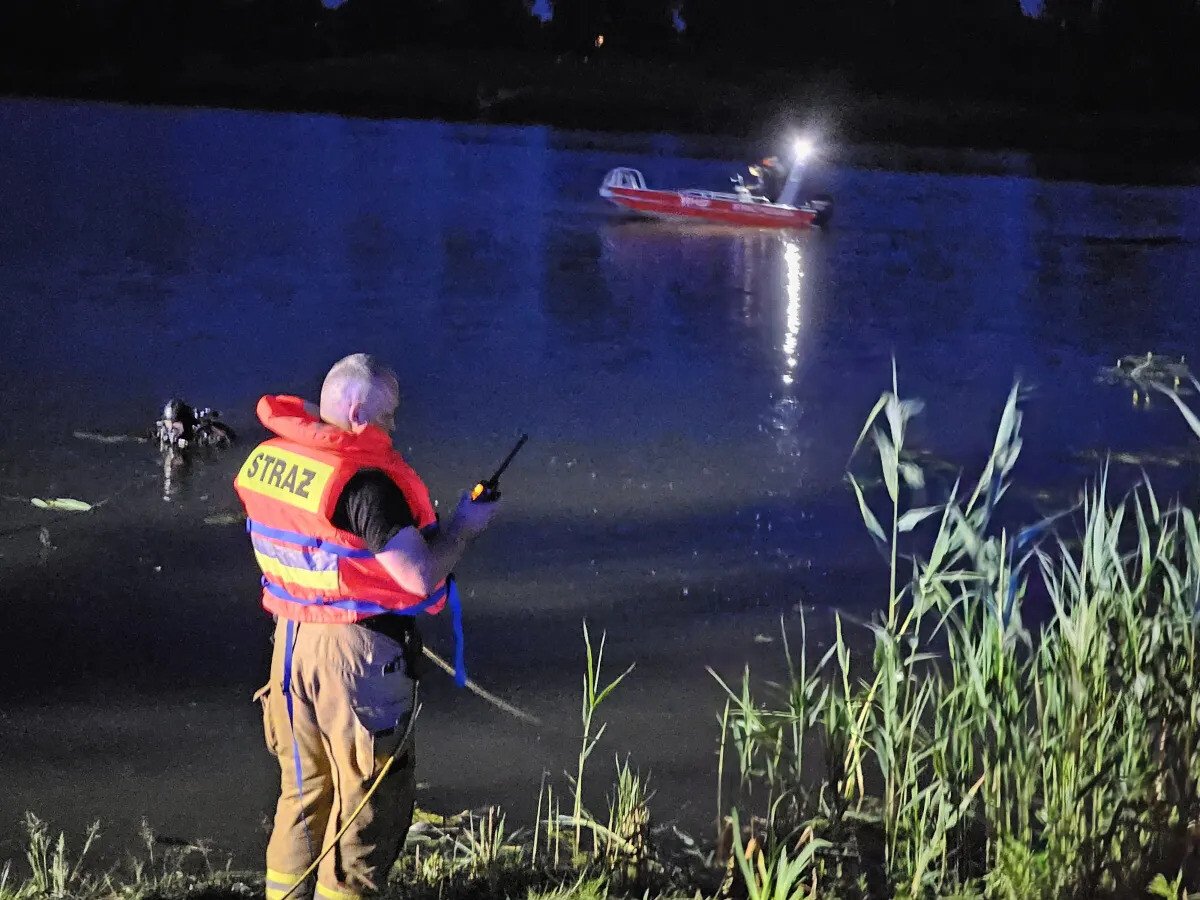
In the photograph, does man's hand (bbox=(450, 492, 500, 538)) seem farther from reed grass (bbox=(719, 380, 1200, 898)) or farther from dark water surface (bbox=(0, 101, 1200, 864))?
dark water surface (bbox=(0, 101, 1200, 864))

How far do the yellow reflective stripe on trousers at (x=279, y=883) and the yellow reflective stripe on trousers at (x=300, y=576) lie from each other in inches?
25.3

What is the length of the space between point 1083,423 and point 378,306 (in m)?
8.70

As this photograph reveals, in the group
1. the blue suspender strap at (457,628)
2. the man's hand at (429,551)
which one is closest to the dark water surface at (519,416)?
the blue suspender strap at (457,628)

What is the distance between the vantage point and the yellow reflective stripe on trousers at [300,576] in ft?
9.82

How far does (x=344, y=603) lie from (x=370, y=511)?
220mm

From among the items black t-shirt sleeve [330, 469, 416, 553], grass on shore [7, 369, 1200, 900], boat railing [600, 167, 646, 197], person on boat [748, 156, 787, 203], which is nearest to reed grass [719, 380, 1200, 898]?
grass on shore [7, 369, 1200, 900]

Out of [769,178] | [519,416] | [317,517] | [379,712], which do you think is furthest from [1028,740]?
[769,178]

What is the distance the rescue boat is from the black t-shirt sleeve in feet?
72.5

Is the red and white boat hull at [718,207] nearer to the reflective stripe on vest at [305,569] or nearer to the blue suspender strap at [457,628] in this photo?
the blue suspender strap at [457,628]

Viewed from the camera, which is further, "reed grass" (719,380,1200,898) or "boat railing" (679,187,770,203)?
"boat railing" (679,187,770,203)

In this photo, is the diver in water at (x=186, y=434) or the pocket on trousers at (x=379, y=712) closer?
the pocket on trousers at (x=379, y=712)

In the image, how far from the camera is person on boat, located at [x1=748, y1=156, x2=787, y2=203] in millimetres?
25359

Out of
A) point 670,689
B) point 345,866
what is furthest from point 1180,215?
point 345,866

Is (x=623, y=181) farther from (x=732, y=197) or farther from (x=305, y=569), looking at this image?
(x=305, y=569)
